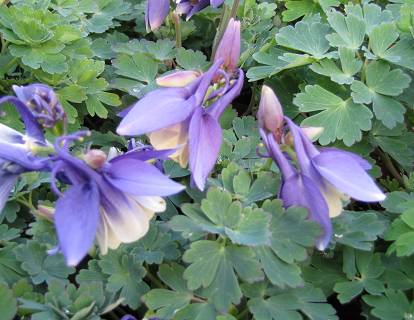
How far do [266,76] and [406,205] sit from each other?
1.97ft

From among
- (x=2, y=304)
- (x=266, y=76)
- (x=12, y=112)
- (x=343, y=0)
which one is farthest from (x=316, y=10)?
(x=2, y=304)

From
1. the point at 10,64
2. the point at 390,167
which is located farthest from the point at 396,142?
the point at 10,64

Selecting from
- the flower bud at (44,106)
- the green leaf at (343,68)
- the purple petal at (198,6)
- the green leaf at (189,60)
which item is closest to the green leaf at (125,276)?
the flower bud at (44,106)

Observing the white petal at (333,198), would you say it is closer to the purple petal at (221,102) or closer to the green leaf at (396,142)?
the purple petal at (221,102)

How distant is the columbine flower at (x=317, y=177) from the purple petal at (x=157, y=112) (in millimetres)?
154

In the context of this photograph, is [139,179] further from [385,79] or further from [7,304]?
[385,79]

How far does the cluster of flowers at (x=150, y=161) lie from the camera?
41.8 inches

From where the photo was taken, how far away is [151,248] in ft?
4.47

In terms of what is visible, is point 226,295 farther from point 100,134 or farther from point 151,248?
point 100,134

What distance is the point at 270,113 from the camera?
1231 mm

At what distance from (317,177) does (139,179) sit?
1.11 feet

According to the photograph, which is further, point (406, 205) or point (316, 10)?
point (316, 10)

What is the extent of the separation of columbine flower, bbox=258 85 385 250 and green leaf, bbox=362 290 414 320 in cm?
25

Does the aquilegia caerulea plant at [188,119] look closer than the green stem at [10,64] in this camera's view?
Yes
